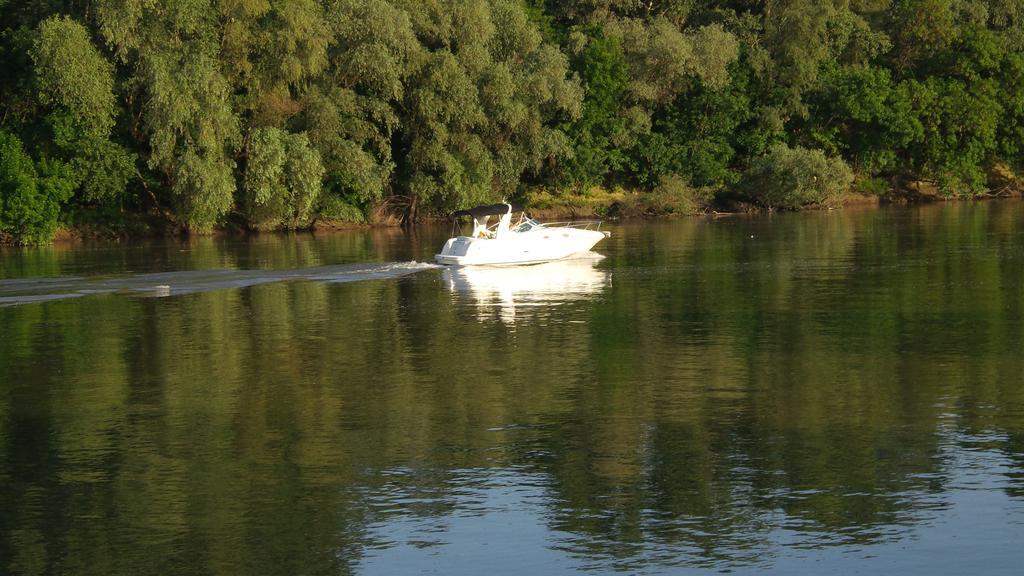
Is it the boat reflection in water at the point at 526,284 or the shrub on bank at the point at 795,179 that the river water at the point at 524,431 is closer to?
the boat reflection in water at the point at 526,284

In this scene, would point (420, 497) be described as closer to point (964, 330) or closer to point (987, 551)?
point (987, 551)

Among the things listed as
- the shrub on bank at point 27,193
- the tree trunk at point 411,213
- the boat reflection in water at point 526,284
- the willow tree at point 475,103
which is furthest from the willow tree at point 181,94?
the boat reflection in water at point 526,284

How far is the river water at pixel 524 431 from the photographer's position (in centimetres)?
1320

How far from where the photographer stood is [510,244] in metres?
49.7

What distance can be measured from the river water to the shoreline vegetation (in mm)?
32805

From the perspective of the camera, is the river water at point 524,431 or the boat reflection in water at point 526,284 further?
the boat reflection in water at point 526,284

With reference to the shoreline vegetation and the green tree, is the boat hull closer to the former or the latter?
the green tree

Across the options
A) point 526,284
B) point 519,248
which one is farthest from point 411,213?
point 526,284

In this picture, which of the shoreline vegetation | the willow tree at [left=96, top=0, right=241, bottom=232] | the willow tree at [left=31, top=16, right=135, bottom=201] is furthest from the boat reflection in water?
the willow tree at [left=31, top=16, right=135, bottom=201]

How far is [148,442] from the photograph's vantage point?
59.4ft

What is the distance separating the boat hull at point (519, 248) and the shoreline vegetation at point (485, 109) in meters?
23.3

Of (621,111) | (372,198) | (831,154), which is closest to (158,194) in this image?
(372,198)

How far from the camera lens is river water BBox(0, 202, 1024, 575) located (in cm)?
1320

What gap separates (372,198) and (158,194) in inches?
504
